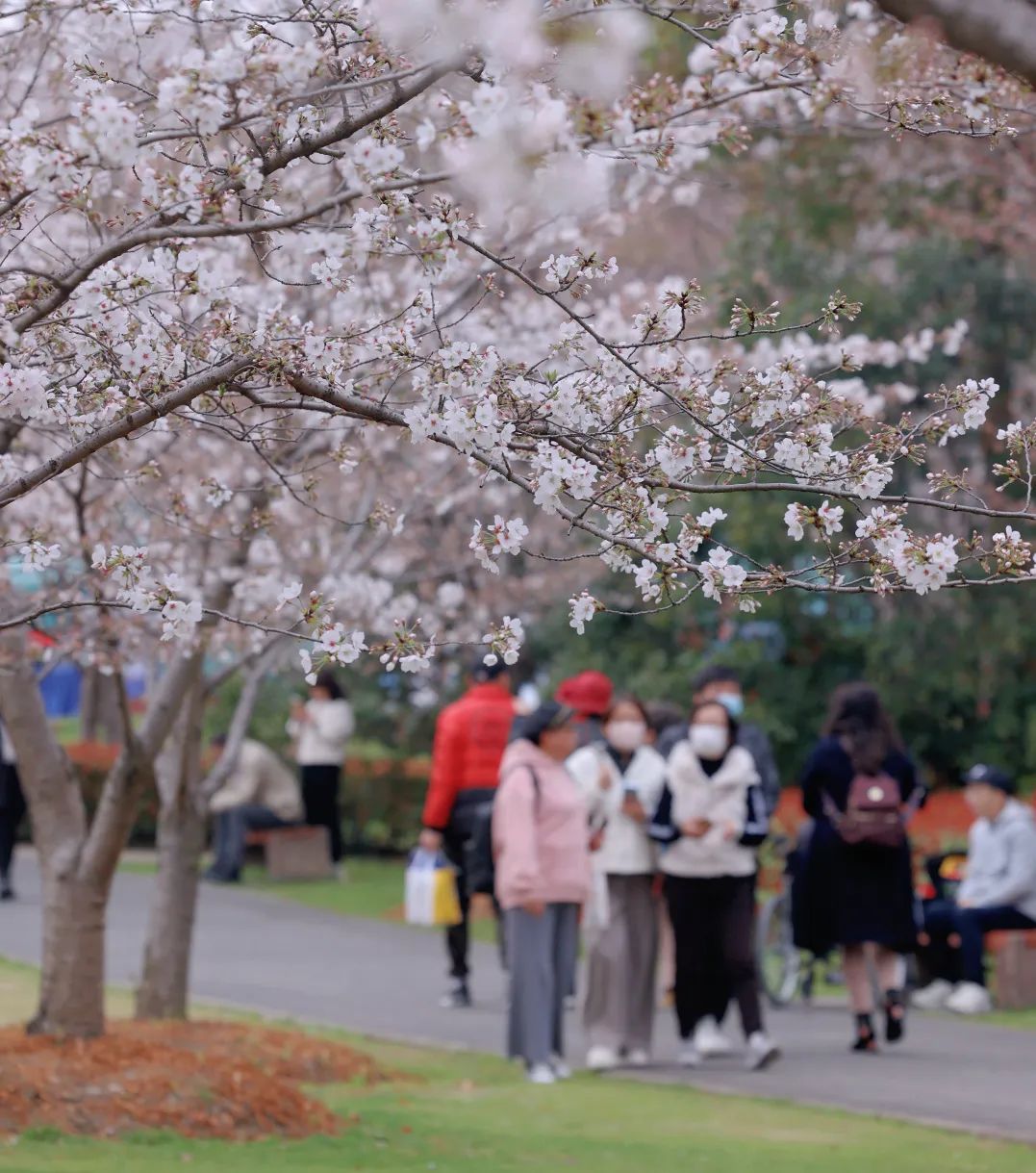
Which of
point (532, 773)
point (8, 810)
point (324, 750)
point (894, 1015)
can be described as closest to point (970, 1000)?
point (894, 1015)

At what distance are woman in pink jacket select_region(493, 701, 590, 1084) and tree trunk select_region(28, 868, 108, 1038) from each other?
2.11 meters

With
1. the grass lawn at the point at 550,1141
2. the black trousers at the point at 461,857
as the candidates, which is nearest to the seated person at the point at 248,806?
the black trousers at the point at 461,857

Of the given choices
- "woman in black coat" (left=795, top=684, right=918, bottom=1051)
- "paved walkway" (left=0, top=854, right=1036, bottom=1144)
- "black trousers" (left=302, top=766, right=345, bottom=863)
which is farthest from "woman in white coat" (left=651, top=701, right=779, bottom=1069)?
"black trousers" (left=302, top=766, right=345, bottom=863)

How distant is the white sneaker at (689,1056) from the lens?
10555 millimetres

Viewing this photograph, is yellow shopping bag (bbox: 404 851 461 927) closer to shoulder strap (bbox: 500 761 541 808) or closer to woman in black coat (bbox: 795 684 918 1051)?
woman in black coat (bbox: 795 684 918 1051)

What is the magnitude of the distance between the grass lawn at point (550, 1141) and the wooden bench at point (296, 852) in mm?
9530

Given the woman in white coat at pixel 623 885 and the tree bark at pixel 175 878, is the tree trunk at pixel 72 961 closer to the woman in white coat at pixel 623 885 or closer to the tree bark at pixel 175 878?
the tree bark at pixel 175 878

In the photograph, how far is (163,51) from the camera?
8.86 meters

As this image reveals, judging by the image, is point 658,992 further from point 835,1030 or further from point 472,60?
point 472,60

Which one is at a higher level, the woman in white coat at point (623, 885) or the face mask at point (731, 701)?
the face mask at point (731, 701)

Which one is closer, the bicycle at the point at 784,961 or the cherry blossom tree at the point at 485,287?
the cherry blossom tree at the point at 485,287

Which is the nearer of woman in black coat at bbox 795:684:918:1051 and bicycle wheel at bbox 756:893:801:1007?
woman in black coat at bbox 795:684:918:1051

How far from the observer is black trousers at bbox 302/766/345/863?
1897 cm

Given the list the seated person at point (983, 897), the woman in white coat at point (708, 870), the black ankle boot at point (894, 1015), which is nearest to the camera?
the woman in white coat at point (708, 870)
